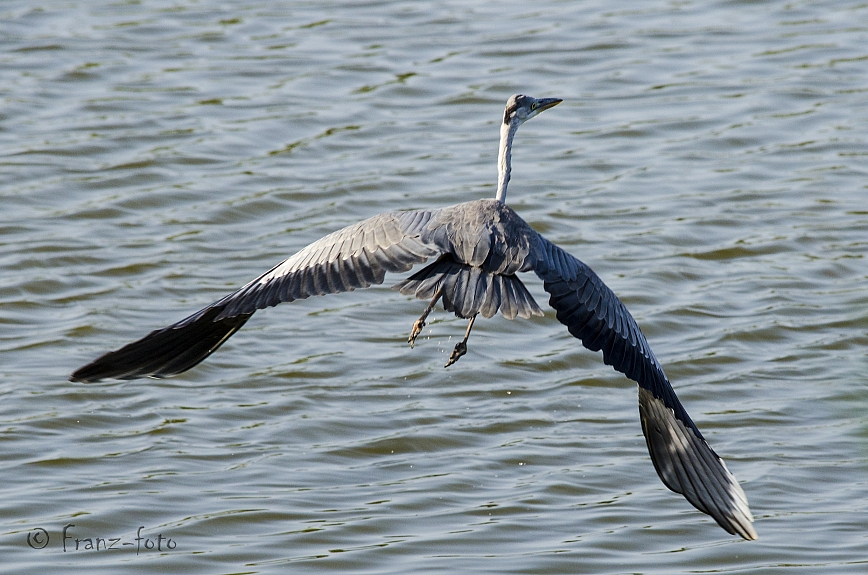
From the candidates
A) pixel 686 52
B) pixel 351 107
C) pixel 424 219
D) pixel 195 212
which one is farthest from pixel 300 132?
pixel 424 219

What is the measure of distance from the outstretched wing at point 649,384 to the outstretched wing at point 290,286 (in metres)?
0.64

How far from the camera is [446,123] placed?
1474 centimetres

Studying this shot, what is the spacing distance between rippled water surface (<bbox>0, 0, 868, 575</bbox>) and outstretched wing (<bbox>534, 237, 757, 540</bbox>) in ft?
3.38

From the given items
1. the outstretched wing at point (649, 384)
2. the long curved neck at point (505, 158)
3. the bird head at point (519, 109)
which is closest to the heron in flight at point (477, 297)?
the outstretched wing at point (649, 384)

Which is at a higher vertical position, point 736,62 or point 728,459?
point 736,62

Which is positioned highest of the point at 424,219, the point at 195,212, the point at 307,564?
the point at 424,219

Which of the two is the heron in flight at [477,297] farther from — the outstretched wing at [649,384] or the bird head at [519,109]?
the bird head at [519,109]

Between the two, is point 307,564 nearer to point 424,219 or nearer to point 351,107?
point 424,219

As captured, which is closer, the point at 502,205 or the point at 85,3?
the point at 502,205

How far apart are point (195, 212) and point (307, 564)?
217 inches

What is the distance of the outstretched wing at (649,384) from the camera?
6758 millimetres

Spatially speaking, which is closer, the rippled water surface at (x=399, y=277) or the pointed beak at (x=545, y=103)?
the pointed beak at (x=545, y=103)

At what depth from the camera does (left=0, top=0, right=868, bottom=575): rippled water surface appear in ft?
28.2

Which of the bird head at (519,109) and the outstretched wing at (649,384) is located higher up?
the bird head at (519,109)
